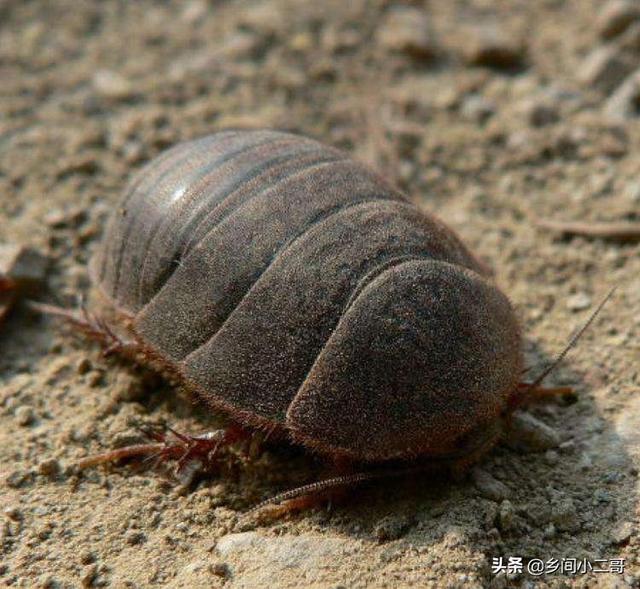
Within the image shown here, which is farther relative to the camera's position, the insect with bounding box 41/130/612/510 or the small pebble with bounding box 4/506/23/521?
the small pebble with bounding box 4/506/23/521

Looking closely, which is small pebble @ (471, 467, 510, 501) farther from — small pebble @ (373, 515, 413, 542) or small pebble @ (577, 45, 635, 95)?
small pebble @ (577, 45, 635, 95)

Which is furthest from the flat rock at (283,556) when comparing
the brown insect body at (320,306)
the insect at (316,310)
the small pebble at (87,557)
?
the small pebble at (87,557)

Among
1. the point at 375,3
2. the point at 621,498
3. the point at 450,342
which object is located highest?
the point at 375,3

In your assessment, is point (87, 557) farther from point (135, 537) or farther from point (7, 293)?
point (7, 293)

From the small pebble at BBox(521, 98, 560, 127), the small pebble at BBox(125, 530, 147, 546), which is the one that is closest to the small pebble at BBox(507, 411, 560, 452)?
the small pebble at BBox(125, 530, 147, 546)

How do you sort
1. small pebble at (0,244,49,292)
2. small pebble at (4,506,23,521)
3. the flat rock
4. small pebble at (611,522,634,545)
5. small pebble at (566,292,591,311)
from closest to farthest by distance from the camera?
the flat rock
small pebble at (611,522,634,545)
small pebble at (4,506,23,521)
small pebble at (566,292,591,311)
small pebble at (0,244,49,292)

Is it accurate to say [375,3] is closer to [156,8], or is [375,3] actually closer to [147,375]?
[156,8]

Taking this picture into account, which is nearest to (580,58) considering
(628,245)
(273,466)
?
(628,245)
